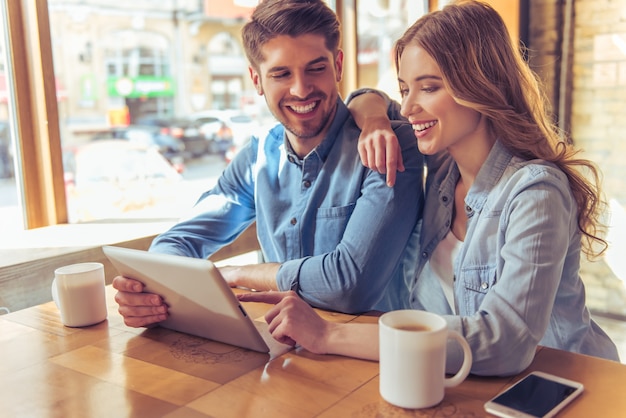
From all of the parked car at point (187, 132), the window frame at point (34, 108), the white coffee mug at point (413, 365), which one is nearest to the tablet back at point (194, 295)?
the white coffee mug at point (413, 365)

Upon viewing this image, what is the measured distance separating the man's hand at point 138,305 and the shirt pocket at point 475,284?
62 centimetres

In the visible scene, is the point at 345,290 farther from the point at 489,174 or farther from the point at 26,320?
the point at 26,320

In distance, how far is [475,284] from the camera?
1266mm

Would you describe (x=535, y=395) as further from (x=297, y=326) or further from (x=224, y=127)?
(x=224, y=127)

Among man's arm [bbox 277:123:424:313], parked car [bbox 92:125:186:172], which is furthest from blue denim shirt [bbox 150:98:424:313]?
parked car [bbox 92:125:186:172]

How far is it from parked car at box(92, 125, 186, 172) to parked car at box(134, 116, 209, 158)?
20 mm

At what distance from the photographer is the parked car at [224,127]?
115 inches

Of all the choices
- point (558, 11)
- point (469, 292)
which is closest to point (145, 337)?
point (469, 292)

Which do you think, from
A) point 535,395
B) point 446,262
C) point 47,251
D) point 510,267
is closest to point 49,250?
point 47,251

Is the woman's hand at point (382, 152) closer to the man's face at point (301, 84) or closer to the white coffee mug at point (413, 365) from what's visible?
the man's face at point (301, 84)

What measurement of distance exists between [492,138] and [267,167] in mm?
662

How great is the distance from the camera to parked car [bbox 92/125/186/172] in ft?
8.59

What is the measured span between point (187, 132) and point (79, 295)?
1.71m

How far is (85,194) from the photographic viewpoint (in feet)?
7.98
